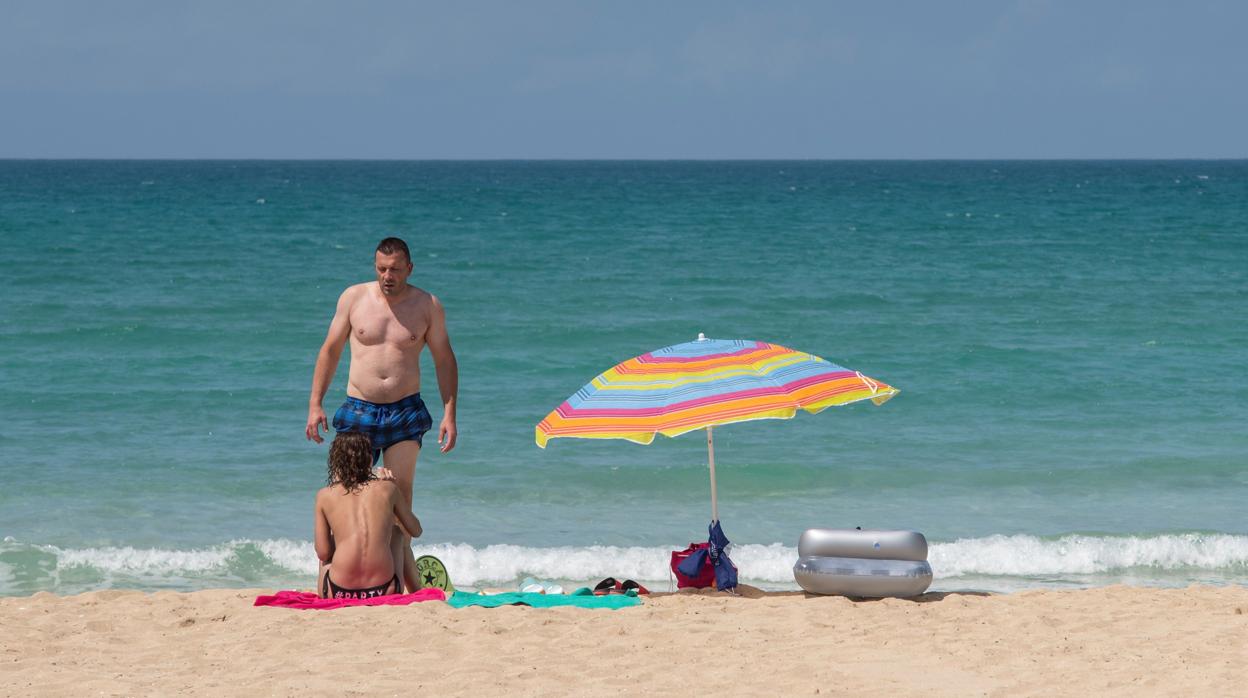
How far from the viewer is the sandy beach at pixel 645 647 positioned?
5.17 meters

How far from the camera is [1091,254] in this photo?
26.3 metres

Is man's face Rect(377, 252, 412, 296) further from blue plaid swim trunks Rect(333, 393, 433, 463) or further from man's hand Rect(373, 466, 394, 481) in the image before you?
man's hand Rect(373, 466, 394, 481)

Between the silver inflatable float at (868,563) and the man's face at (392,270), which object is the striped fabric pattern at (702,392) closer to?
the silver inflatable float at (868,563)

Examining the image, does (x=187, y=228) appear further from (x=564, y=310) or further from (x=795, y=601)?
(x=795, y=601)

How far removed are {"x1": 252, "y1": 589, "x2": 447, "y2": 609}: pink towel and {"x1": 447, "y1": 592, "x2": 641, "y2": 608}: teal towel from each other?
4.1 inches

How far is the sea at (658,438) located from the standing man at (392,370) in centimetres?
204

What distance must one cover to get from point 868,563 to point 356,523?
2494 mm

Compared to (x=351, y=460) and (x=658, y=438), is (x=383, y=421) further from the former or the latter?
(x=658, y=438)

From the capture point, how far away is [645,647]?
5.69 metres

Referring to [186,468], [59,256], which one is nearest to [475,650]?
[186,468]

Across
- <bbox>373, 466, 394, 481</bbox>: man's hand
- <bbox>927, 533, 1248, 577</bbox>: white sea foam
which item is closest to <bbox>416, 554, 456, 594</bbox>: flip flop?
<bbox>373, 466, 394, 481</bbox>: man's hand

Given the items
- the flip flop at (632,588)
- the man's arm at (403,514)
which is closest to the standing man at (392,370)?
the man's arm at (403,514)

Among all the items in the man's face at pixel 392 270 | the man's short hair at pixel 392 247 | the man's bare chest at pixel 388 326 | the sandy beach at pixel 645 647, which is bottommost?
the sandy beach at pixel 645 647

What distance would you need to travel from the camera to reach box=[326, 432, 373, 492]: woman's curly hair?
614 centimetres
